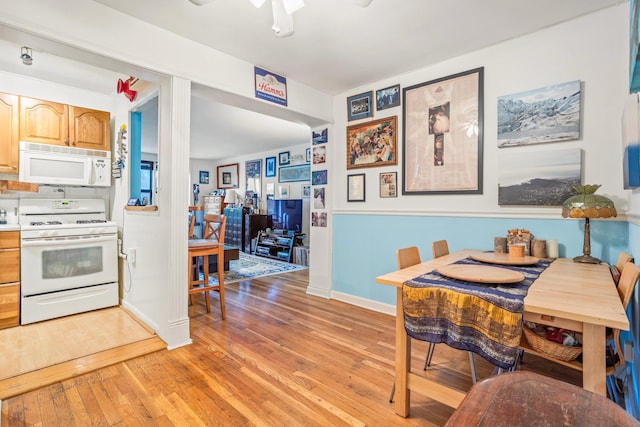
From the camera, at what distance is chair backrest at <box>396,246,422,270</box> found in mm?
1774

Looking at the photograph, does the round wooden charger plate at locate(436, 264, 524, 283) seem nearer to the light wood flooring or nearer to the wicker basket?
the wicker basket

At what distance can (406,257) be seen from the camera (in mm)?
1837

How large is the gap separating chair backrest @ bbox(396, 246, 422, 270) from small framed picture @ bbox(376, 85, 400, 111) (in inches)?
71.2

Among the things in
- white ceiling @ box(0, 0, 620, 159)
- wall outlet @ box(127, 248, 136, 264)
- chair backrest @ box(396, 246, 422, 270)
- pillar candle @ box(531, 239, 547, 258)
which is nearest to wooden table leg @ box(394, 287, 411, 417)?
chair backrest @ box(396, 246, 422, 270)

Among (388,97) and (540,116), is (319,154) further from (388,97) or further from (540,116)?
(540,116)

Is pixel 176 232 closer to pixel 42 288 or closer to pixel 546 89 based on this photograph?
pixel 42 288

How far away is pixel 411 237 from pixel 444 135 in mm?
1012

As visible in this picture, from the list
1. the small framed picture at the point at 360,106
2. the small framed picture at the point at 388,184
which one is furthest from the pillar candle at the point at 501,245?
the small framed picture at the point at 360,106

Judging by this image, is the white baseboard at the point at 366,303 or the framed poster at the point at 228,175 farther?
the framed poster at the point at 228,175

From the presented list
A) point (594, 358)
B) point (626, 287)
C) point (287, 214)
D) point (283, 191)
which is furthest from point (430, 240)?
point (283, 191)

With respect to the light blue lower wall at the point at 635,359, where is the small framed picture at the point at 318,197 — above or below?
above

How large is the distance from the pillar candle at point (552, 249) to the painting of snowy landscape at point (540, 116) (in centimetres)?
76

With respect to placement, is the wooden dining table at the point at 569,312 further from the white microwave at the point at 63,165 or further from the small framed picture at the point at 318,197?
the white microwave at the point at 63,165

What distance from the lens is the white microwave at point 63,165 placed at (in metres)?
2.92
